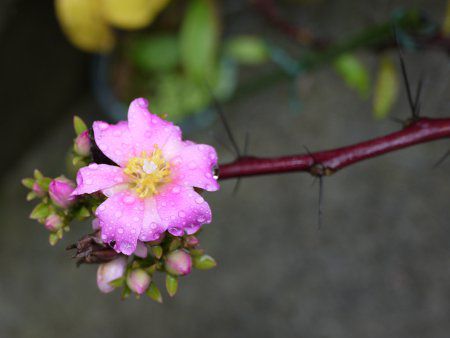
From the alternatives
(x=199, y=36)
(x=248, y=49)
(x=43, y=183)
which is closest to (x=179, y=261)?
(x=43, y=183)

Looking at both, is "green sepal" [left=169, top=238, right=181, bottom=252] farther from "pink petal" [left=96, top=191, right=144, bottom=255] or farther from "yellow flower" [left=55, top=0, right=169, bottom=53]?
"yellow flower" [left=55, top=0, right=169, bottom=53]

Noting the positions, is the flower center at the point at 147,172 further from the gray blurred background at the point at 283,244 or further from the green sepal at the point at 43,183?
the gray blurred background at the point at 283,244

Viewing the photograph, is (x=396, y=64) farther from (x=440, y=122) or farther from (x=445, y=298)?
Result: (x=440, y=122)

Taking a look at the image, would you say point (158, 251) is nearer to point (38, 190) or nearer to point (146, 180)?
point (146, 180)

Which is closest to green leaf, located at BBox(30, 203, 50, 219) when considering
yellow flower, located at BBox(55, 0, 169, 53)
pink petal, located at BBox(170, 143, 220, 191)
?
pink petal, located at BBox(170, 143, 220, 191)

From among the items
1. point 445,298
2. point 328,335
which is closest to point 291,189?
point 328,335
